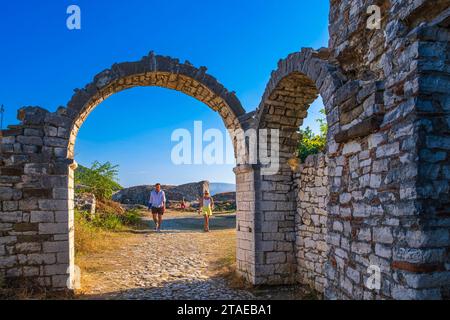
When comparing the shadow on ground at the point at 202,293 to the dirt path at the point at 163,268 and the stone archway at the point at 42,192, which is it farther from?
the stone archway at the point at 42,192

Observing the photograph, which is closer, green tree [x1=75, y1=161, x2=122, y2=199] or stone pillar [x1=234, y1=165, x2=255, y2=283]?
stone pillar [x1=234, y1=165, x2=255, y2=283]

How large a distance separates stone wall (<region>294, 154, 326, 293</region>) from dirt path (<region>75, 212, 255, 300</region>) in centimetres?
112

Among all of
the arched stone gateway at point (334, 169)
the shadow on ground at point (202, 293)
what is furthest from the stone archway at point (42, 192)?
the shadow on ground at point (202, 293)

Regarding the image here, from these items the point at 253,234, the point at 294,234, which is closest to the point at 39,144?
the point at 253,234

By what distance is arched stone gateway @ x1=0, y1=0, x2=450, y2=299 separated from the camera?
2711 millimetres

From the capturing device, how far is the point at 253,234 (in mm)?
6594

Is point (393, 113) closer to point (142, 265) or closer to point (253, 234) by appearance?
point (253, 234)

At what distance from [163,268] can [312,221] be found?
355cm

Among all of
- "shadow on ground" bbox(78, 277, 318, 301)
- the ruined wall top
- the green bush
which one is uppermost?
the ruined wall top

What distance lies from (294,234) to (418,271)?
4.14 metres

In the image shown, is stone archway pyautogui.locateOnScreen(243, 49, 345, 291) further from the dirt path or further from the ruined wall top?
the ruined wall top

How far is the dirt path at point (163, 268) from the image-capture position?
6062 mm

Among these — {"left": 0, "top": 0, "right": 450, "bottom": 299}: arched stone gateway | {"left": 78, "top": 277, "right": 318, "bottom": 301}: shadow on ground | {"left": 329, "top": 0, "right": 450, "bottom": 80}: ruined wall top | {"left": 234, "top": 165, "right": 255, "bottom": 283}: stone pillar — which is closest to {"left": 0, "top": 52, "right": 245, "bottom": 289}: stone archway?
{"left": 0, "top": 0, "right": 450, "bottom": 299}: arched stone gateway
